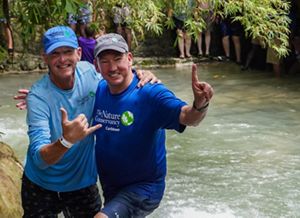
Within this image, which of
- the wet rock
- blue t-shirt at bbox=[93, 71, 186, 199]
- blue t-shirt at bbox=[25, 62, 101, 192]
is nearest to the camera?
blue t-shirt at bbox=[93, 71, 186, 199]

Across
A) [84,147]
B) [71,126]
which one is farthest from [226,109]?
[71,126]

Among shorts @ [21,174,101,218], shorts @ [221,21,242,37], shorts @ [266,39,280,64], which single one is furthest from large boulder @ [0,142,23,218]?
shorts @ [221,21,242,37]

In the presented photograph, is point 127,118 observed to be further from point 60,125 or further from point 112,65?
point 60,125

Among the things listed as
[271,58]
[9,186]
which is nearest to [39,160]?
[9,186]

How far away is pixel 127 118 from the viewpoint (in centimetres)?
307

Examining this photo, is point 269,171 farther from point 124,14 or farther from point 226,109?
point 226,109

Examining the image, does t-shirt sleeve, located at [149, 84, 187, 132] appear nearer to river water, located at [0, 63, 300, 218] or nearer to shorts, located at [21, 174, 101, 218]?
shorts, located at [21, 174, 101, 218]

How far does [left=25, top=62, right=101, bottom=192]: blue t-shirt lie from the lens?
3172 mm

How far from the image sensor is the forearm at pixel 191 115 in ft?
9.17

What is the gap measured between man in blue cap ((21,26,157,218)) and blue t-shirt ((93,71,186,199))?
109 mm

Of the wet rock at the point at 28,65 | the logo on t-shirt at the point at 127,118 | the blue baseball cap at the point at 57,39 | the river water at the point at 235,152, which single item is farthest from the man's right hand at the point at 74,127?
the wet rock at the point at 28,65

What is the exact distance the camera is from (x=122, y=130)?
308 centimetres

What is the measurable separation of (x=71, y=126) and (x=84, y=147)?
664mm

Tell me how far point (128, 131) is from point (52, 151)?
47 centimetres
